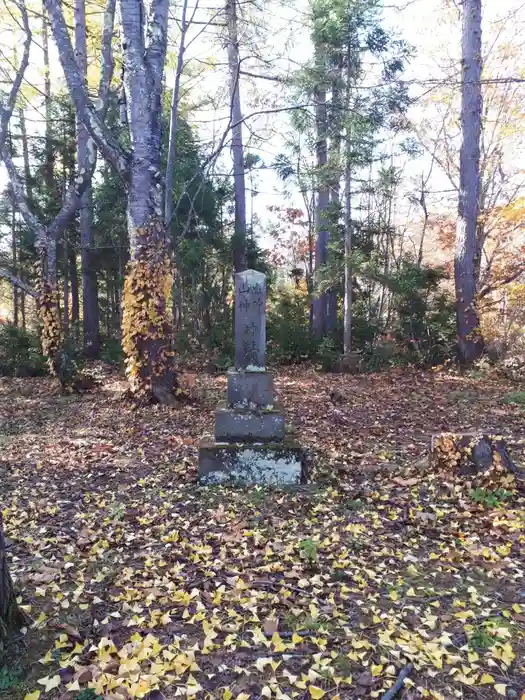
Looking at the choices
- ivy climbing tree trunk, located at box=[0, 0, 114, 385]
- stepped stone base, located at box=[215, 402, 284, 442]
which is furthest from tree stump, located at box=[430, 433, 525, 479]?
ivy climbing tree trunk, located at box=[0, 0, 114, 385]

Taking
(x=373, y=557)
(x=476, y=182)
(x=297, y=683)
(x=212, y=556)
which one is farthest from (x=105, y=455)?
(x=476, y=182)

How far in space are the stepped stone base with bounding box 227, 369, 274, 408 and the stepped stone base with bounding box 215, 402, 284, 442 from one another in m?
0.17

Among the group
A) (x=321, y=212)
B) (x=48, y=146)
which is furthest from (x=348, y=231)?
(x=48, y=146)

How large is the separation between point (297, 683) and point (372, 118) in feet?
37.2

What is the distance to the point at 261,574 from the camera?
3598 millimetres

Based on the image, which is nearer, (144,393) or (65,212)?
(144,393)

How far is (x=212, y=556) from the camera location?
387 cm

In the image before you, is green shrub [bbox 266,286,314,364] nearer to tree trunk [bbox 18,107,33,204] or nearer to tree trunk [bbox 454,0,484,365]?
tree trunk [bbox 454,0,484,365]

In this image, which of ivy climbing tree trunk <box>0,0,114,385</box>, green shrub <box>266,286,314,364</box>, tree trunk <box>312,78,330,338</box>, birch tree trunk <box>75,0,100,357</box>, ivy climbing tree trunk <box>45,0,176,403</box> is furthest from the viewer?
birch tree trunk <box>75,0,100,357</box>

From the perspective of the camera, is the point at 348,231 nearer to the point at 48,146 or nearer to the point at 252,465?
the point at 252,465

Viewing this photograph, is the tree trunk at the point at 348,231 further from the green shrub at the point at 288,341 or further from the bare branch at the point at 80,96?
the bare branch at the point at 80,96

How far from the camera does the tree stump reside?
512 centimetres

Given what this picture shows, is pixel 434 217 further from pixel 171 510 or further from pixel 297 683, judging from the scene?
pixel 297 683

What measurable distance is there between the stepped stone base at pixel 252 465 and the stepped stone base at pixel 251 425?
7.1 inches
